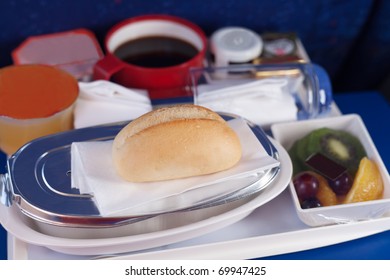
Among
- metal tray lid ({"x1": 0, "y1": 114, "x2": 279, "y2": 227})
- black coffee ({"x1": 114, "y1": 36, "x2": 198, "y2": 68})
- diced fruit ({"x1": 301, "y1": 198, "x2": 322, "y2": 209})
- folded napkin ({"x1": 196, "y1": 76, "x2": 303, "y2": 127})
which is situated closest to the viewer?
metal tray lid ({"x1": 0, "y1": 114, "x2": 279, "y2": 227})

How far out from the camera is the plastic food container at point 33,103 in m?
0.84

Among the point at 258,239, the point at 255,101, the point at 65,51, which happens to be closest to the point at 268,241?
the point at 258,239

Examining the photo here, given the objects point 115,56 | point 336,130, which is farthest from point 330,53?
point 115,56

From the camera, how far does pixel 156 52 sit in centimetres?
105

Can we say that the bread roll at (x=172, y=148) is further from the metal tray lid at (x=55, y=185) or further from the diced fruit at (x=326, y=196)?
the diced fruit at (x=326, y=196)

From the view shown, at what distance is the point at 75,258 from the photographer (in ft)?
2.42

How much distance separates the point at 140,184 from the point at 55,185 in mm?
116

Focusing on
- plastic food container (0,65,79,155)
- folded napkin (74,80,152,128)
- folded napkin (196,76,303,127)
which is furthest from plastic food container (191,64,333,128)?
plastic food container (0,65,79,155)

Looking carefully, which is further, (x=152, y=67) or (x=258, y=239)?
(x=152, y=67)

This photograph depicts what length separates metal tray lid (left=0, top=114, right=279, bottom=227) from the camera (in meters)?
0.70

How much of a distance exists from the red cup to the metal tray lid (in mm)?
179

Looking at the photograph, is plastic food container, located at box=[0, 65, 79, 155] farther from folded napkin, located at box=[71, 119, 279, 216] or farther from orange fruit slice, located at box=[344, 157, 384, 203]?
orange fruit slice, located at box=[344, 157, 384, 203]

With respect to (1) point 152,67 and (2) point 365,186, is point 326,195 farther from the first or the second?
(1) point 152,67

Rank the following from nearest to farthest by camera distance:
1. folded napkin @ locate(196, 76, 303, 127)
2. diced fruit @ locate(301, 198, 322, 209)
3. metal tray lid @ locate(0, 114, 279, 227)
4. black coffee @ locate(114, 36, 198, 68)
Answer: metal tray lid @ locate(0, 114, 279, 227) < diced fruit @ locate(301, 198, 322, 209) < folded napkin @ locate(196, 76, 303, 127) < black coffee @ locate(114, 36, 198, 68)
